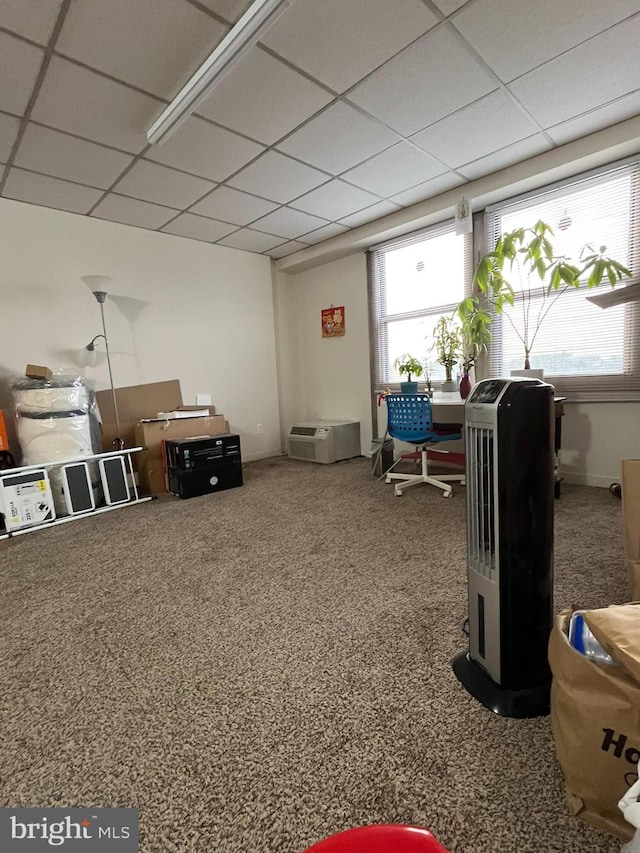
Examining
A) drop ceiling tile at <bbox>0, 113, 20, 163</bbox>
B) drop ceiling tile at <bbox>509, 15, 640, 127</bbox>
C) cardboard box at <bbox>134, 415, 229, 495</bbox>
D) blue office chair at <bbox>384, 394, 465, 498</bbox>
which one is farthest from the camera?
cardboard box at <bbox>134, 415, 229, 495</bbox>

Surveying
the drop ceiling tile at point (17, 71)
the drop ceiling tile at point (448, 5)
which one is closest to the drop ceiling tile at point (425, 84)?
the drop ceiling tile at point (448, 5)

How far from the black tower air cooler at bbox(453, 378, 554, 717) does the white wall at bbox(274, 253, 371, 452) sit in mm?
3709

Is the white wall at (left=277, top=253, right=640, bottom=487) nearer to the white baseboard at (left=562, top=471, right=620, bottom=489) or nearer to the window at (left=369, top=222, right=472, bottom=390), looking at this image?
the white baseboard at (left=562, top=471, right=620, bottom=489)

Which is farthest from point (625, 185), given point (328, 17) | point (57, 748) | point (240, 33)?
point (57, 748)

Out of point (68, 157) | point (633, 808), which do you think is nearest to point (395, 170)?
point (68, 157)

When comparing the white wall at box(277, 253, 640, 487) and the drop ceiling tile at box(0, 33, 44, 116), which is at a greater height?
the drop ceiling tile at box(0, 33, 44, 116)

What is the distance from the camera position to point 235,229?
423 centimetres

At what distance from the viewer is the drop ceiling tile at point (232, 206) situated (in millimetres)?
3465

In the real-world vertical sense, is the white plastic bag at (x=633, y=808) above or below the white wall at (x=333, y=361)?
below

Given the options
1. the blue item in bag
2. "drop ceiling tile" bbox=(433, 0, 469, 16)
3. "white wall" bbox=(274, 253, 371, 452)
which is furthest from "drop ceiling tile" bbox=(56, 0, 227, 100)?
"white wall" bbox=(274, 253, 371, 452)

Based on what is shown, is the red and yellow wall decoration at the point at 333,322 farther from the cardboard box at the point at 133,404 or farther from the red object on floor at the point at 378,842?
the red object on floor at the point at 378,842

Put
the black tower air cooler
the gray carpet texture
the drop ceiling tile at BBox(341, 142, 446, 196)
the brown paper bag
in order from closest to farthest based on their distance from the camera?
the brown paper bag → the gray carpet texture → the black tower air cooler → the drop ceiling tile at BBox(341, 142, 446, 196)

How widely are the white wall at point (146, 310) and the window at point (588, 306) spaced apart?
2.96 meters

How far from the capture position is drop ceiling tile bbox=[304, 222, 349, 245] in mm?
4297
